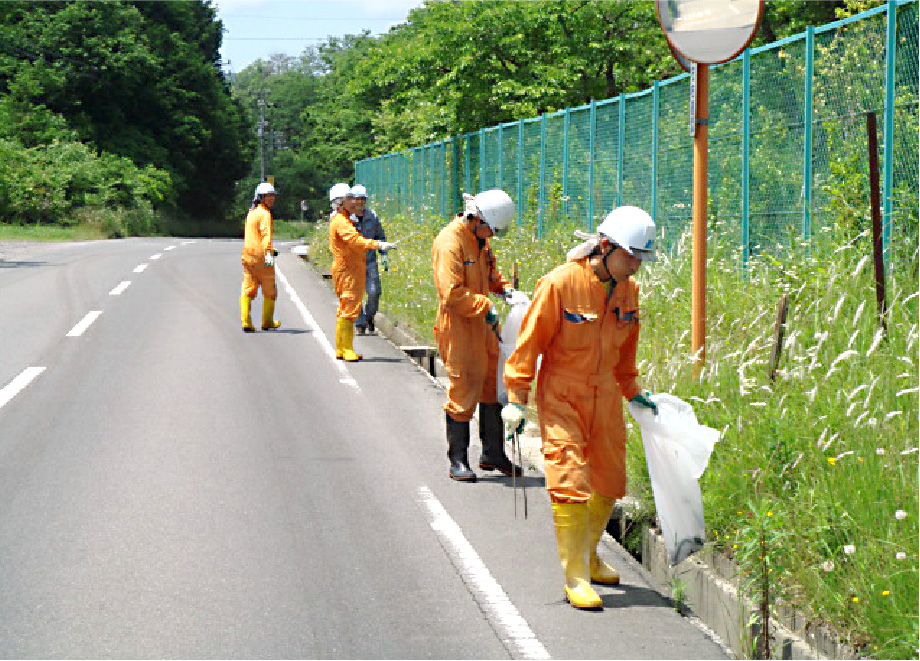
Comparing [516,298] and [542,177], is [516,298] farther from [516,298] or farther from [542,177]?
[542,177]

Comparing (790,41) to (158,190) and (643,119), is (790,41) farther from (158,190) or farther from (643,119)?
(158,190)

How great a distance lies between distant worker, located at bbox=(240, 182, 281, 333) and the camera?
50.8ft

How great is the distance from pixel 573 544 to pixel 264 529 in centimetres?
206

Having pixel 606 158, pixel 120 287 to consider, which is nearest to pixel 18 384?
pixel 606 158

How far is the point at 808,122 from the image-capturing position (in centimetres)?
1080

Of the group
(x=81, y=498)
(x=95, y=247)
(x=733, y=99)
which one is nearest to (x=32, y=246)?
(x=95, y=247)

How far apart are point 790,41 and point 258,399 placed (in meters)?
6.05

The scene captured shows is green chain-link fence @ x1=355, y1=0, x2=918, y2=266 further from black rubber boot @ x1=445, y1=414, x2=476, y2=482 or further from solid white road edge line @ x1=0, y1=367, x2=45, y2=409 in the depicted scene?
solid white road edge line @ x1=0, y1=367, x2=45, y2=409

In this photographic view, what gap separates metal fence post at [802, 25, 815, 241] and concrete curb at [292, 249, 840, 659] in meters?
4.77

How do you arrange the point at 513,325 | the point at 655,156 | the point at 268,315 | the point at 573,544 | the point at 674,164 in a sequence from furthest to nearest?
1. the point at 268,315
2. the point at 655,156
3. the point at 674,164
4. the point at 513,325
5. the point at 573,544

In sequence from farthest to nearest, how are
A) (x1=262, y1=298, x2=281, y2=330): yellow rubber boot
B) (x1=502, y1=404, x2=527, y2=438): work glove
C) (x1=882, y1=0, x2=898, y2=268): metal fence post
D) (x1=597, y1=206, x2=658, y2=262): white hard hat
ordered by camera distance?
1. (x1=262, y1=298, x2=281, y2=330): yellow rubber boot
2. (x1=882, y1=0, x2=898, y2=268): metal fence post
3. (x1=502, y1=404, x2=527, y2=438): work glove
4. (x1=597, y1=206, x2=658, y2=262): white hard hat

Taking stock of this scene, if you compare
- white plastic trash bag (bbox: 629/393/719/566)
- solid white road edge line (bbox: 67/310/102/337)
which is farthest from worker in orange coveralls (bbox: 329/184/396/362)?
white plastic trash bag (bbox: 629/393/719/566)

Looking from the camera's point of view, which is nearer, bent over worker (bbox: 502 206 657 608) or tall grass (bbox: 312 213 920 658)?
tall grass (bbox: 312 213 920 658)

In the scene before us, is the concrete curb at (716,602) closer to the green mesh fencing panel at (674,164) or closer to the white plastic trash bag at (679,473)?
the white plastic trash bag at (679,473)
